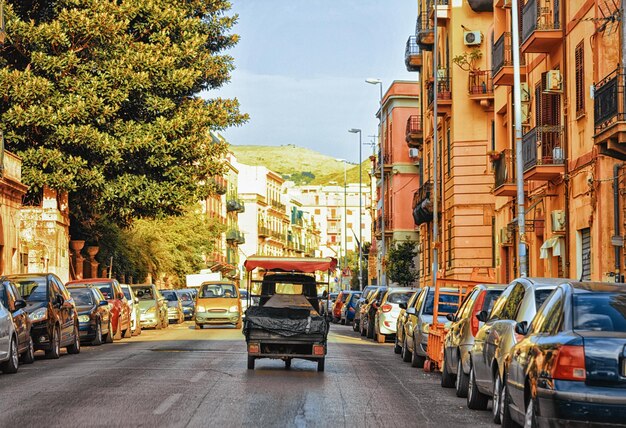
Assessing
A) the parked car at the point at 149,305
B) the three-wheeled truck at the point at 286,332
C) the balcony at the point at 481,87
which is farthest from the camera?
the balcony at the point at 481,87

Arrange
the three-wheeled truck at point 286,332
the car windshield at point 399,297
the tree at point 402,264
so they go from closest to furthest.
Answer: the three-wheeled truck at point 286,332
the car windshield at point 399,297
the tree at point 402,264

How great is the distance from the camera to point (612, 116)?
74.4ft

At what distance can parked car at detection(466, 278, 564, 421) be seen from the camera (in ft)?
44.7

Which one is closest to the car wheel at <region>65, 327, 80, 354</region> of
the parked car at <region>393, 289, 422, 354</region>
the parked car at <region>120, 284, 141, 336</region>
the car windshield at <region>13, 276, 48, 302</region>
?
the car windshield at <region>13, 276, 48, 302</region>

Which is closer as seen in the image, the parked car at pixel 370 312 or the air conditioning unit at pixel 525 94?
the air conditioning unit at pixel 525 94

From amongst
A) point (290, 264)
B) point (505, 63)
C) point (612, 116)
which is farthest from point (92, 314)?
point (612, 116)

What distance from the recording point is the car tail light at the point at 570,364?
9.97 m

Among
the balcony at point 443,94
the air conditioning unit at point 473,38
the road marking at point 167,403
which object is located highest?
the air conditioning unit at point 473,38

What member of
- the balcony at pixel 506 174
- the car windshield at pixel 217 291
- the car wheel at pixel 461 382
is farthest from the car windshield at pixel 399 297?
the car wheel at pixel 461 382

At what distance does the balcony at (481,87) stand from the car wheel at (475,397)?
32149mm

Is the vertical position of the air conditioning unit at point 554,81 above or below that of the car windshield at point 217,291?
above

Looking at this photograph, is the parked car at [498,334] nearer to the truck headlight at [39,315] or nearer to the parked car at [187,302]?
the truck headlight at [39,315]

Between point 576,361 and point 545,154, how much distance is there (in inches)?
879

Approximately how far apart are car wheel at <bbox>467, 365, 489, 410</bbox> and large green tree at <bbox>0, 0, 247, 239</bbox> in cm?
2495
